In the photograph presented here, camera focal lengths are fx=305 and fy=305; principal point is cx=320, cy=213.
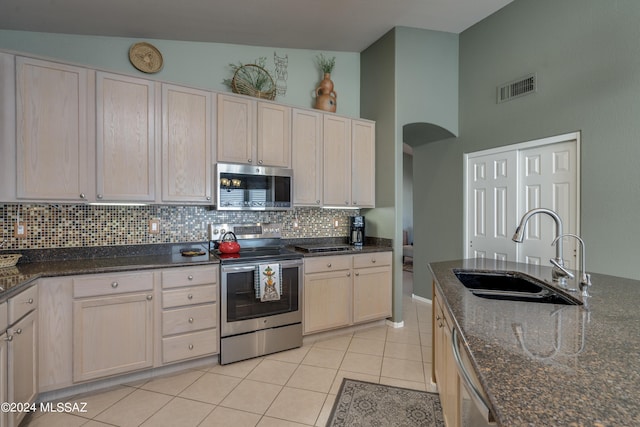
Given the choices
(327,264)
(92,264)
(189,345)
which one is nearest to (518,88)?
(327,264)

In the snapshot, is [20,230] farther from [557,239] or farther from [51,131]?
[557,239]

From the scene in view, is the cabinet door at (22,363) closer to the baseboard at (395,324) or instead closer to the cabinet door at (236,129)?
the cabinet door at (236,129)

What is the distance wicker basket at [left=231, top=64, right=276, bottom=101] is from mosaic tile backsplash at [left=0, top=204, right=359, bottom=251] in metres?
1.30

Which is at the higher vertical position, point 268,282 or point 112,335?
point 268,282

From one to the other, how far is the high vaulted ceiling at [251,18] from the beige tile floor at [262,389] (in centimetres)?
306

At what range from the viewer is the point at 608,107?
101 inches

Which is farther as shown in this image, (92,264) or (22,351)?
(92,264)

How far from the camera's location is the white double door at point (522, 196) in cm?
291

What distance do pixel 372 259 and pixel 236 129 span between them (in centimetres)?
202

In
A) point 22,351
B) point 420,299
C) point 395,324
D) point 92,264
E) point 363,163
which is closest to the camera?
point 22,351

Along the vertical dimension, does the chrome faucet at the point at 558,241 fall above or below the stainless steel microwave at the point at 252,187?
below

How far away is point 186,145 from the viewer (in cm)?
276

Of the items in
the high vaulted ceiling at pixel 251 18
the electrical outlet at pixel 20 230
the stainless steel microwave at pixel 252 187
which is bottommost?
the electrical outlet at pixel 20 230

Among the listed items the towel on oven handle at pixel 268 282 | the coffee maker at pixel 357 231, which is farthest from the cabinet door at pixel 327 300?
the coffee maker at pixel 357 231
